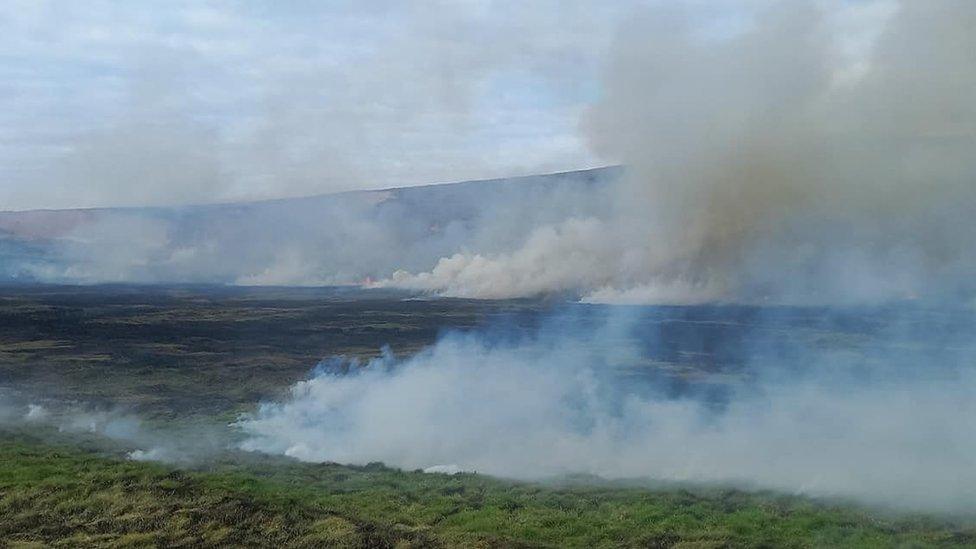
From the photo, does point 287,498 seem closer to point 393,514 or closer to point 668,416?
point 393,514

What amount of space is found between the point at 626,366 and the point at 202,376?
30768 millimetres

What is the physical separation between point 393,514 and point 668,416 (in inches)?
845

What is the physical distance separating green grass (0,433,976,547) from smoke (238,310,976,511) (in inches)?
128

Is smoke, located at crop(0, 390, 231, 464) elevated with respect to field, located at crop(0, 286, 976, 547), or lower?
lower

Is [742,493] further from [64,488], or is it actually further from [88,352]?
[88,352]

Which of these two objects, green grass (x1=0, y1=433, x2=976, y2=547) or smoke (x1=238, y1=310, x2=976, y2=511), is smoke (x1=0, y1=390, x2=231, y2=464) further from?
green grass (x1=0, y1=433, x2=976, y2=547)

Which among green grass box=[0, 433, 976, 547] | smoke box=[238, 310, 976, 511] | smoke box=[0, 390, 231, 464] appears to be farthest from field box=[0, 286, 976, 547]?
smoke box=[238, 310, 976, 511]

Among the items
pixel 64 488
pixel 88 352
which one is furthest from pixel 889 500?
pixel 88 352

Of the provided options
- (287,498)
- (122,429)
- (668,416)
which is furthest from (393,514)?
(122,429)

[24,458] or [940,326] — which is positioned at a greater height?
[940,326]

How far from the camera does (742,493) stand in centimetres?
3042

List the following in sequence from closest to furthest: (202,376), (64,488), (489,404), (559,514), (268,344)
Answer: (559,514) < (64,488) < (489,404) < (202,376) < (268,344)

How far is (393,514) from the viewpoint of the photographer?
27.4 meters

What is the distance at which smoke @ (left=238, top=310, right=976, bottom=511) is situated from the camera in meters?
34.2
